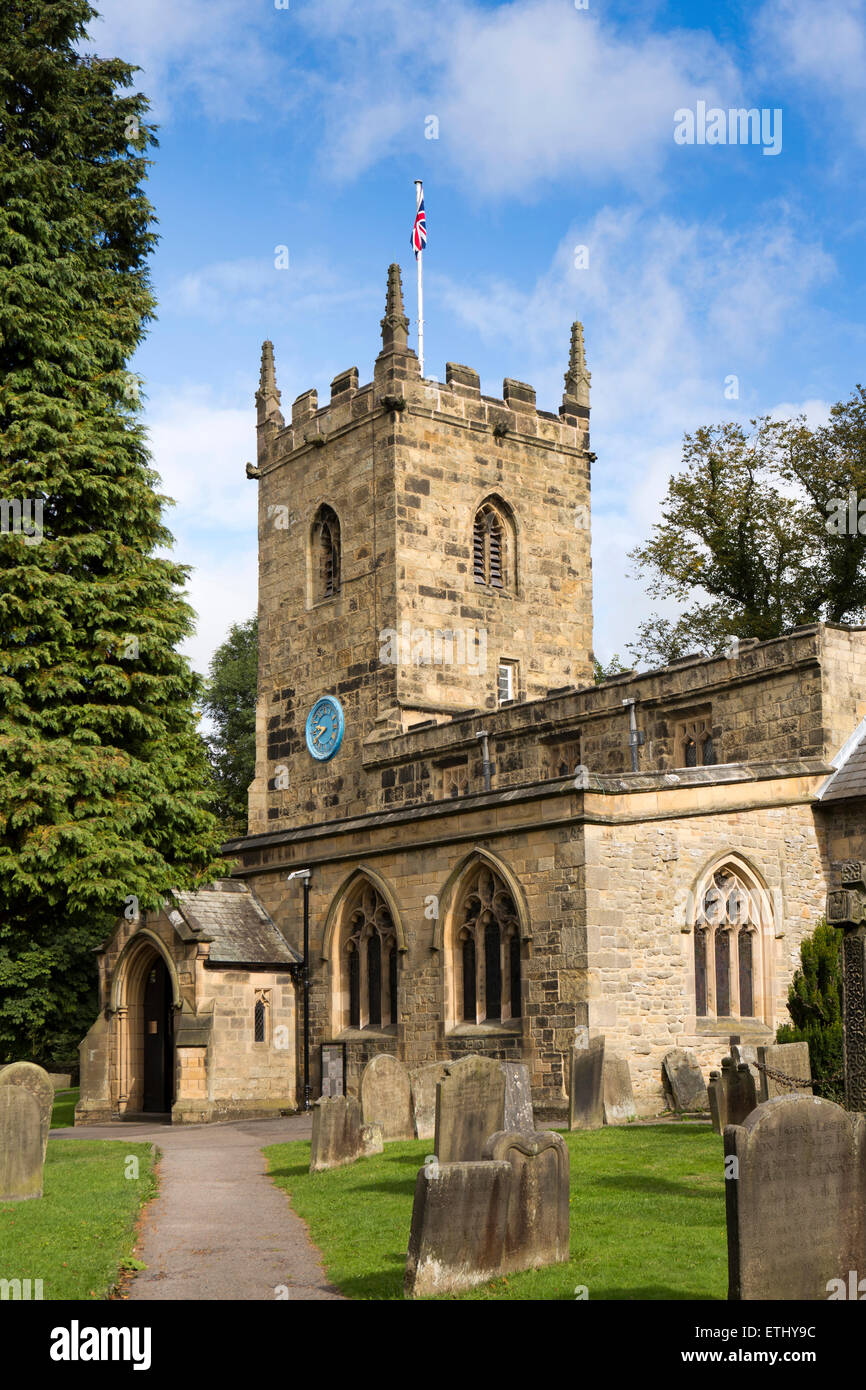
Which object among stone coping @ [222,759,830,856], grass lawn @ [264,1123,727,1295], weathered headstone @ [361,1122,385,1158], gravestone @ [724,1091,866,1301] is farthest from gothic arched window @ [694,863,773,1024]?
gravestone @ [724,1091,866,1301]

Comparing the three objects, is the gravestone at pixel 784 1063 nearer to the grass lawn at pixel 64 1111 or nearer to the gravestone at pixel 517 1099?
the gravestone at pixel 517 1099

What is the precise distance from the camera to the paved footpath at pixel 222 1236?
34.4ft

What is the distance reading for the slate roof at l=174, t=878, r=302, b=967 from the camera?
2828cm

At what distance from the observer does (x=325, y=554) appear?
36781 mm

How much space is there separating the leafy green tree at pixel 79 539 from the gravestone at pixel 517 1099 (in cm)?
836

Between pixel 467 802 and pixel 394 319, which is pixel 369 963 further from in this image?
pixel 394 319

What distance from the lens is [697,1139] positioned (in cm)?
1706

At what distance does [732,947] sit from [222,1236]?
39.7 feet

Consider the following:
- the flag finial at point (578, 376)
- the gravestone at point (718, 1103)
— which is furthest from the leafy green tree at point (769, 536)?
the gravestone at point (718, 1103)

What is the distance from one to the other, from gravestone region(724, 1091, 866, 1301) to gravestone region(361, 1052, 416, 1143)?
32.8ft

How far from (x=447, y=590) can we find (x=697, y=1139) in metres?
19.2

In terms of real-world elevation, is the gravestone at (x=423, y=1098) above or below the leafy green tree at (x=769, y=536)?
below
